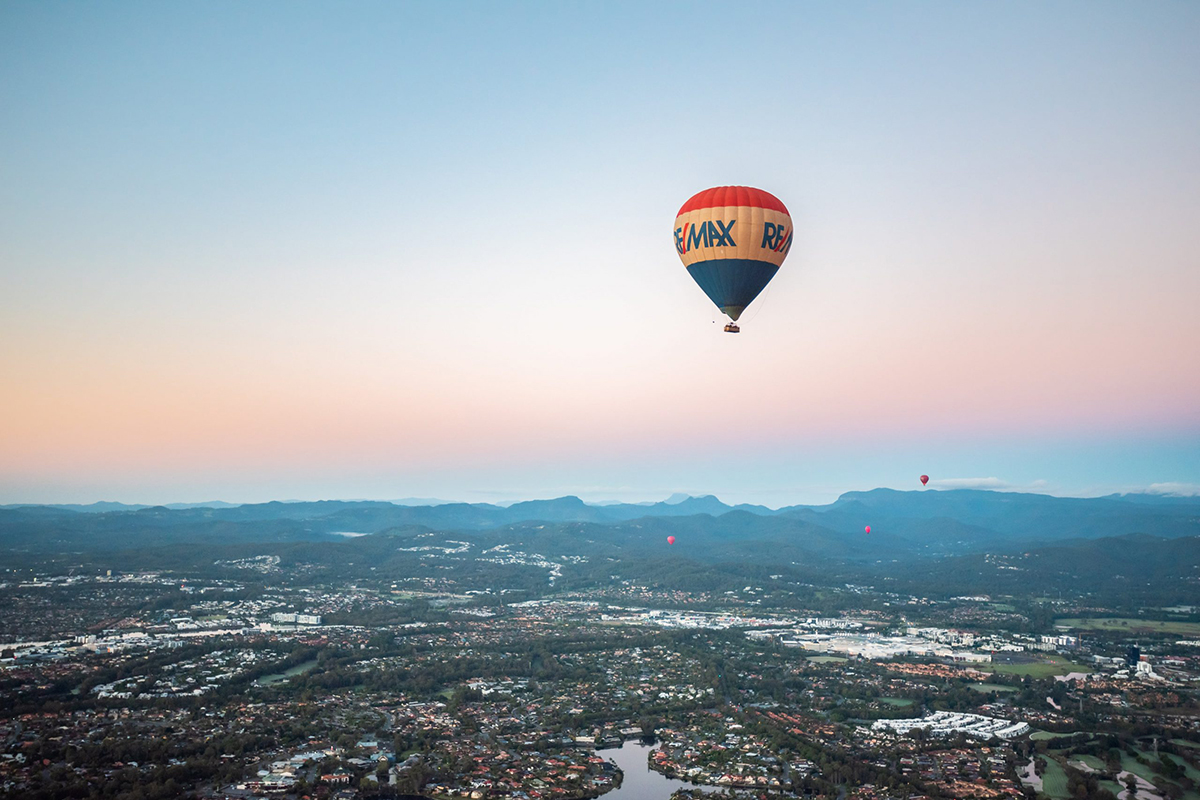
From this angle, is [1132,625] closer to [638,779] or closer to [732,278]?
[638,779]

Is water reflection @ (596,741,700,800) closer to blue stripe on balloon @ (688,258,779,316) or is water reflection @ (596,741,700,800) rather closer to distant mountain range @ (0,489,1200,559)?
blue stripe on balloon @ (688,258,779,316)

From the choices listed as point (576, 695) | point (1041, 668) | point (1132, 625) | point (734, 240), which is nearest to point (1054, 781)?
point (576, 695)

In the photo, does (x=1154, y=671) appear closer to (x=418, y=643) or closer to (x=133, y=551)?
(x=418, y=643)

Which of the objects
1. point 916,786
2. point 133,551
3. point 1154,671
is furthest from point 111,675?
point 133,551

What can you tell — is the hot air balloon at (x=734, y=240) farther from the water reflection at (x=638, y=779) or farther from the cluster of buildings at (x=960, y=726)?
the cluster of buildings at (x=960, y=726)

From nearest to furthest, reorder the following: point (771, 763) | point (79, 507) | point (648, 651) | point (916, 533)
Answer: point (771, 763), point (648, 651), point (916, 533), point (79, 507)

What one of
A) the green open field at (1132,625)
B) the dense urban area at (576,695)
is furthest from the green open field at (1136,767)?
the green open field at (1132,625)
